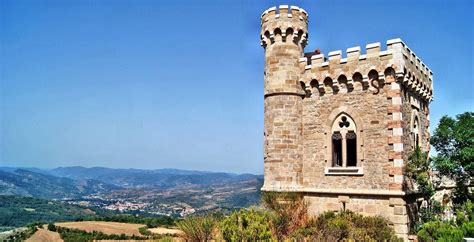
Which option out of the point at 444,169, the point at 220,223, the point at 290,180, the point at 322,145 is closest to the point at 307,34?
the point at 322,145

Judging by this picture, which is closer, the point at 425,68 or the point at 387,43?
the point at 387,43

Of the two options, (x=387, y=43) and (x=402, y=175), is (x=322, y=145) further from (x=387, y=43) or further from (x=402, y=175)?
(x=387, y=43)

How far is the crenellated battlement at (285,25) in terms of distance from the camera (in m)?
16.6

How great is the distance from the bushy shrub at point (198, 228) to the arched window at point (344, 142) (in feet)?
19.1

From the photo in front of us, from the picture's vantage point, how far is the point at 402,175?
13938mm

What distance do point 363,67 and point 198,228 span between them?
28.2ft

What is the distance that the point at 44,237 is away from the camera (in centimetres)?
3105

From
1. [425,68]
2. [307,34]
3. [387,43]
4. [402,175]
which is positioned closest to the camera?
[402,175]

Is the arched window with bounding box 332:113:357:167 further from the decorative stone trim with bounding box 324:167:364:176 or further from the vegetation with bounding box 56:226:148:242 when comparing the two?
the vegetation with bounding box 56:226:148:242

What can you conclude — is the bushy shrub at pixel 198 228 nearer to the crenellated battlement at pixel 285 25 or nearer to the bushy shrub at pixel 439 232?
the bushy shrub at pixel 439 232

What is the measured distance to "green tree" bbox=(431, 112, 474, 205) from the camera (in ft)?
48.1

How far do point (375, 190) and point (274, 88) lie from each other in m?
5.64

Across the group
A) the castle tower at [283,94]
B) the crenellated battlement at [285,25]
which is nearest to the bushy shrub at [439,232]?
the castle tower at [283,94]

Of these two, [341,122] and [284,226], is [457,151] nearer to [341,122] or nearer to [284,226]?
[341,122]
